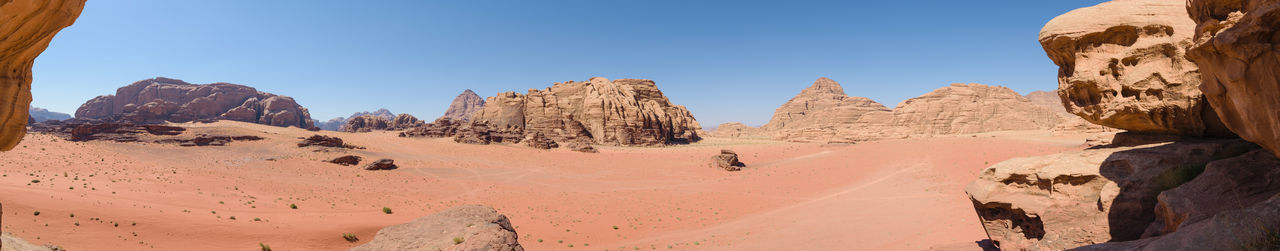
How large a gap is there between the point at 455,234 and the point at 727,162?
26.8m

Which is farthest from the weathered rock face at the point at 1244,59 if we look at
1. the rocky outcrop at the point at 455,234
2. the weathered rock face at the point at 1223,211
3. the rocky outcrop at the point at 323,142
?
the rocky outcrop at the point at 323,142

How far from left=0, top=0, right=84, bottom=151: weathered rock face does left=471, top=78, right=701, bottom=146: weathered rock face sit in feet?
178

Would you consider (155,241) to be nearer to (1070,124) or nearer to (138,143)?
(138,143)

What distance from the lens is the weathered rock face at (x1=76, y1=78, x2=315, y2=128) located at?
73188mm

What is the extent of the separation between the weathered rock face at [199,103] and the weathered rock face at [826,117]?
9762cm

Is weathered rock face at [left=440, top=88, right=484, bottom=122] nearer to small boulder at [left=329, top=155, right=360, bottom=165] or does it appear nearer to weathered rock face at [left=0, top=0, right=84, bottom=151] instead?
small boulder at [left=329, top=155, right=360, bottom=165]

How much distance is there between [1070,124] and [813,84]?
99.2 m

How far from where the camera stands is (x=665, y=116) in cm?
7119

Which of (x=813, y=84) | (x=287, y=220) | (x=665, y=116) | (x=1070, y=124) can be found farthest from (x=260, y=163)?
(x=813, y=84)

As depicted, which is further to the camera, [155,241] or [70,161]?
[70,161]

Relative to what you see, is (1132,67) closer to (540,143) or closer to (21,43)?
(21,43)

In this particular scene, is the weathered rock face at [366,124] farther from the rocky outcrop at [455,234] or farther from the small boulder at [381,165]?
the rocky outcrop at [455,234]

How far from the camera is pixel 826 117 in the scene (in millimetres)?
88250

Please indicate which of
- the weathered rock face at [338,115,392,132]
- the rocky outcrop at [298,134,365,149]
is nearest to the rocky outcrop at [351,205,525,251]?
the rocky outcrop at [298,134,365,149]
